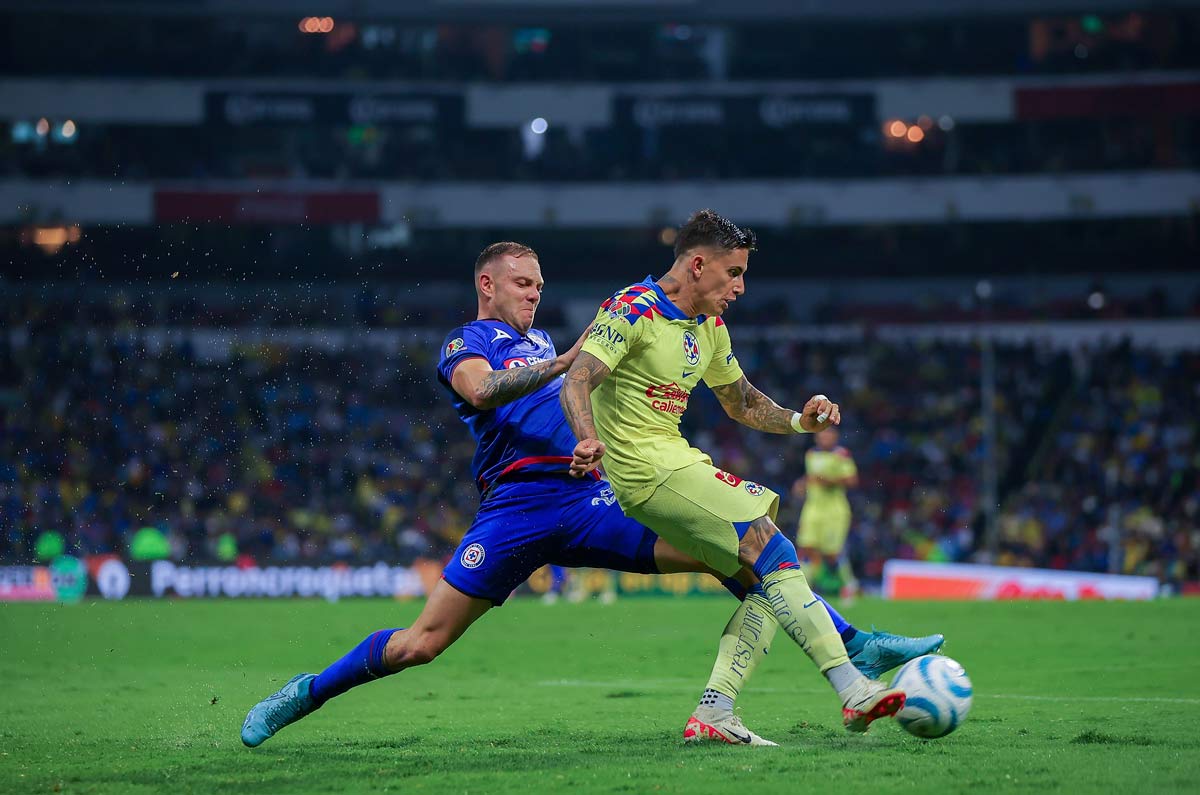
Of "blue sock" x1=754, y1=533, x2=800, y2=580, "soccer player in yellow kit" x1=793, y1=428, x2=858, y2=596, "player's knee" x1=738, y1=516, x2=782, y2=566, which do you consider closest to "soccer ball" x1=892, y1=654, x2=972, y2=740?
"blue sock" x1=754, y1=533, x2=800, y2=580

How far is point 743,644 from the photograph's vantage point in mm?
7035

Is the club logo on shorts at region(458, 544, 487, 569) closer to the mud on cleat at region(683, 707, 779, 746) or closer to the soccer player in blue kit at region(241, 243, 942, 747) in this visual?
the soccer player in blue kit at region(241, 243, 942, 747)

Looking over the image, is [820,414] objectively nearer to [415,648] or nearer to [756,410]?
[756,410]

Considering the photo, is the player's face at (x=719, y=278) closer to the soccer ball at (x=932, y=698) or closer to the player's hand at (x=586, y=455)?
the player's hand at (x=586, y=455)

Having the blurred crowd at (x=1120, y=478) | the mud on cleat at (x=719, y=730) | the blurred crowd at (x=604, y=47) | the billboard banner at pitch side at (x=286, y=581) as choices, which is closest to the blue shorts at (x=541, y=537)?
the mud on cleat at (x=719, y=730)

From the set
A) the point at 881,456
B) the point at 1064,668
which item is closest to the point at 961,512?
the point at 881,456

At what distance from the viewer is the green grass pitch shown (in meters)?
5.94

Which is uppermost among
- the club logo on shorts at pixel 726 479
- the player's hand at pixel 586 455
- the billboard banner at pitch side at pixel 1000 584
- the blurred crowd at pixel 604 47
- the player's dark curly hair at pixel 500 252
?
the blurred crowd at pixel 604 47

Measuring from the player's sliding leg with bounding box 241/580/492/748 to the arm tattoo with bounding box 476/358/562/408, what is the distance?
1012mm

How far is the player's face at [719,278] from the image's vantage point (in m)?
6.89

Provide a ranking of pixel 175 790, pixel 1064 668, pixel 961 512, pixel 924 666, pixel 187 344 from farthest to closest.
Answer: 1. pixel 187 344
2. pixel 961 512
3. pixel 1064 668
4. pixel 924 666
5. pixel 175 790

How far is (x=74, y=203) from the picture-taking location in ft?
129

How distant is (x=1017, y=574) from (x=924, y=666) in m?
18.9

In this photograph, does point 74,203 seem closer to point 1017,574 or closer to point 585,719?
point 1017,574
